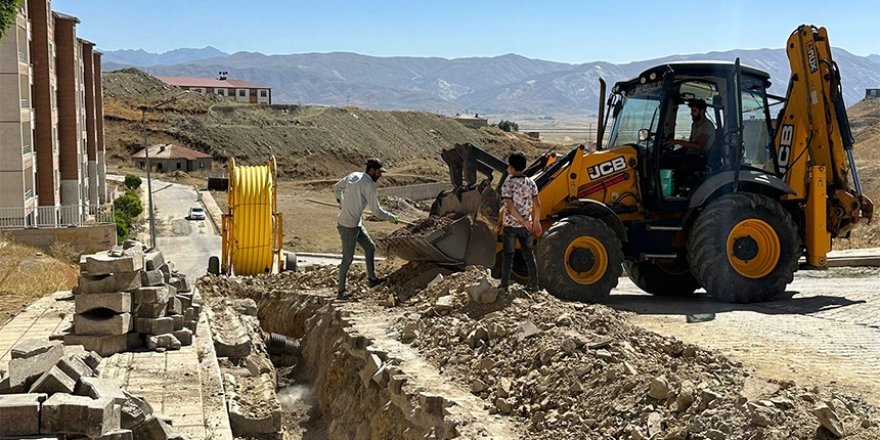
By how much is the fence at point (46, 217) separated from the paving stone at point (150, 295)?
22.9 m

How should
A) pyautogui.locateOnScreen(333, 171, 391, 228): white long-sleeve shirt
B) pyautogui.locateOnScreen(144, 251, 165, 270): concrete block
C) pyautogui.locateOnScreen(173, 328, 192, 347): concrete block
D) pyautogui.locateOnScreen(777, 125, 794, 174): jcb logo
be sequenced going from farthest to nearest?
pyautogui.locateOnScreen(777, 125, 794, 174): jcb logo
pyautogui.locateOnScreen(333, 171, 391, 228): white long-sleeve shirt
pyautogui.locateOnScreen(144, 251, 165, 270): concrete block
pyautogui.locateOnScreen(173, 328, 192, 347): concrete block

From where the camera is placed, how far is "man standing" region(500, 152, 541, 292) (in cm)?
1020

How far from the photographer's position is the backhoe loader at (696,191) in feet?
38.0

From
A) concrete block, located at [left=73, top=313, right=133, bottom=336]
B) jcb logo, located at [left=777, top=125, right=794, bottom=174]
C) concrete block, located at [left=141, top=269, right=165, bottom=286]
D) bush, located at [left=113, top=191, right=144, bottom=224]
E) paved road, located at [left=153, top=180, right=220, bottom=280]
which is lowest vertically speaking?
paved road, located at [left=153, top=180, right=220, bottom=280]

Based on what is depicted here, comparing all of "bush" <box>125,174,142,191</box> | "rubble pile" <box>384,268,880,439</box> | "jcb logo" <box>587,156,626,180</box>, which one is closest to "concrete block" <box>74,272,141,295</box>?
"rubble pile" <box>384,268,880,439</box>

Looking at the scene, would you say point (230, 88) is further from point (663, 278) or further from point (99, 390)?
point (99, 390)

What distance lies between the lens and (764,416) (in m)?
5.94

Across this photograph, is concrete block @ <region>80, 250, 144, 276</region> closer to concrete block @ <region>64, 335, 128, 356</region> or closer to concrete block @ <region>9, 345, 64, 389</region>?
concrete block @ <region>64, 335, 128, 356</region>

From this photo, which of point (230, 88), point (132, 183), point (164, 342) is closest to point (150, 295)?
point (164, 342)

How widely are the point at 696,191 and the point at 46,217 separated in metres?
29.2

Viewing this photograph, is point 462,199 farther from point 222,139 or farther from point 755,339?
A: point 222,139

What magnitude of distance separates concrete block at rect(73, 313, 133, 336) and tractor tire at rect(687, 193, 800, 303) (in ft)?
22.4

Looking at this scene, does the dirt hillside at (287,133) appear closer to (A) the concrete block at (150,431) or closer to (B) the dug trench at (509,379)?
(B) the dug trench at (509,379)

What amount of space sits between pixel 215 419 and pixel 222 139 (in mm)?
87797
